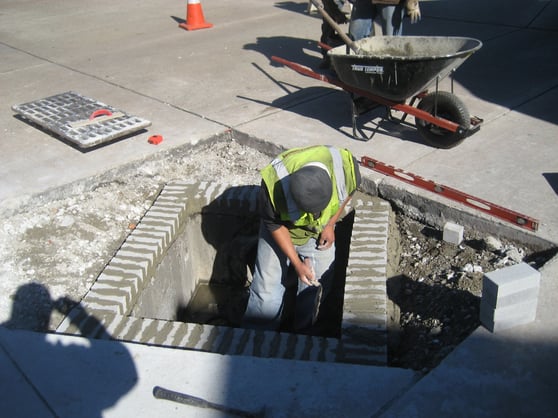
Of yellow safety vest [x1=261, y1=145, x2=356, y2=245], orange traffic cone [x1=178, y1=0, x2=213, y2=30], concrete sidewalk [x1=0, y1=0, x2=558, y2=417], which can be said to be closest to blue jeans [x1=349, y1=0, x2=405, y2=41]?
concrete sidewalk [x1=0, y1=0, x2=558, y2=417]

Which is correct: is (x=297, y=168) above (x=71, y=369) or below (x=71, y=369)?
above

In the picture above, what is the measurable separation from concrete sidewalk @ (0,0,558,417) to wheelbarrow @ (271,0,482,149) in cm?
23

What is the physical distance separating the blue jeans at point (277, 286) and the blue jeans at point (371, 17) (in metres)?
2.95

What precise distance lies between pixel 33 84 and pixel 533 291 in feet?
19.6

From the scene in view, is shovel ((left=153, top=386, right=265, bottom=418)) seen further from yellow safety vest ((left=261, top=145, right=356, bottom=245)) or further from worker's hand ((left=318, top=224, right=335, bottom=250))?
worker's hand ((left=318, top=224, right=335, bottom=250))

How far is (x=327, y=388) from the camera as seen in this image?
2787 millimetres

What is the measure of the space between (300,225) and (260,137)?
189cm

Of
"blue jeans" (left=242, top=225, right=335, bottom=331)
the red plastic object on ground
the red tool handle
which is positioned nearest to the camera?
"blue jeans" (left=242, top=225, right=335, bottom=331)

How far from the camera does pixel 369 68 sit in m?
4.79

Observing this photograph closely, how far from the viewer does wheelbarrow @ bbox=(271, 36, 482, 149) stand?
4.63 meters

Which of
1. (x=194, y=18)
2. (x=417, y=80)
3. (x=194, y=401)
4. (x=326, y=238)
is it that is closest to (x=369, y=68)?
(x=417, y=80)

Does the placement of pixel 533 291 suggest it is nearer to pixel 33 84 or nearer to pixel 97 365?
pixel 97 365

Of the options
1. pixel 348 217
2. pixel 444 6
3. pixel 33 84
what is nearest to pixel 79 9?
pixel 33 84

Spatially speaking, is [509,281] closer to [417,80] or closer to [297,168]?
[297,168]
